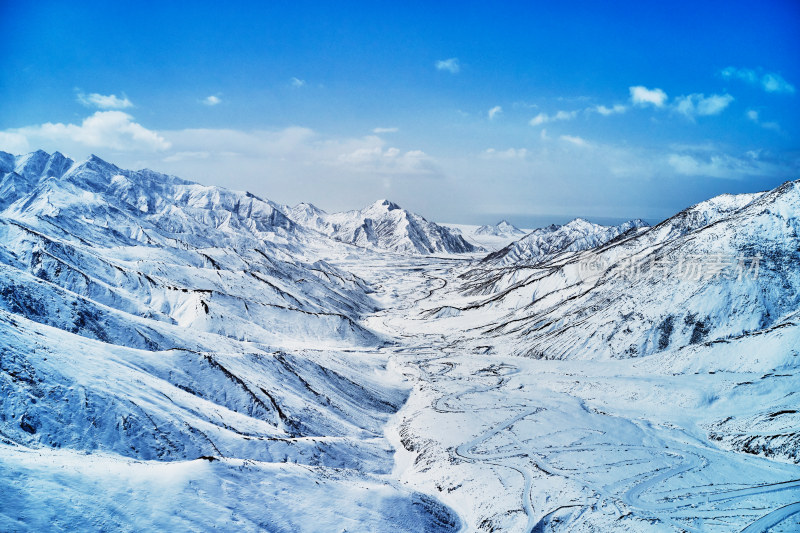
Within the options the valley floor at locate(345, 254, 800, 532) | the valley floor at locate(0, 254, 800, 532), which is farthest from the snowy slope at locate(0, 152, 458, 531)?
the valley floor at locate(345, 254, 800, 532)

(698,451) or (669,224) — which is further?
(669,224)

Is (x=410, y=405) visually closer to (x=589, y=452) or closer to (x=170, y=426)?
(x=589, y=452)

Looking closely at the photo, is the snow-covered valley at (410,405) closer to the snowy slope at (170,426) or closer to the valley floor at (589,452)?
the snowy slope at (170,426)

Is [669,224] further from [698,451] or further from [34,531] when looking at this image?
[34,531]

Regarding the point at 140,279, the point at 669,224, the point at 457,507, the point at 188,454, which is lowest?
the point at 457,507

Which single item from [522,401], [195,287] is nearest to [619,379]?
[522,401]

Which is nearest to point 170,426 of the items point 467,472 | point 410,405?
point 467,472

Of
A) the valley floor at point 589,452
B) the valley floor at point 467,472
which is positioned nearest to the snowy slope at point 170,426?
the valley floor at point 467,472
